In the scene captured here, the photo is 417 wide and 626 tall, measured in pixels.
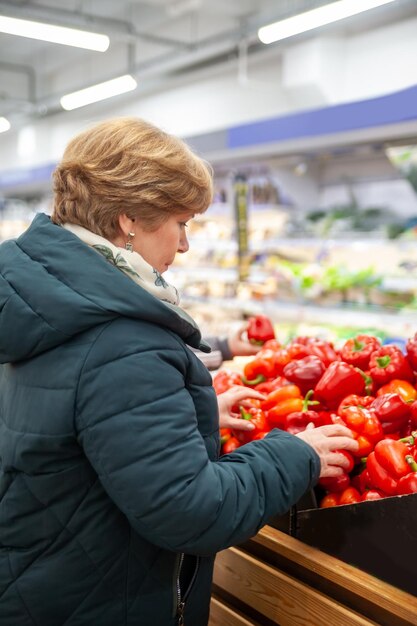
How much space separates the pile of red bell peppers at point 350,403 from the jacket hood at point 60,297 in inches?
29.7

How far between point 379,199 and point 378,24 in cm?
295

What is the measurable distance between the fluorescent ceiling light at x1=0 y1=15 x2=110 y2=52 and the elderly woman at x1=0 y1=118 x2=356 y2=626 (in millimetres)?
6290

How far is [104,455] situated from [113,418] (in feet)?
0.24

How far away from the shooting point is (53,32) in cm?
721

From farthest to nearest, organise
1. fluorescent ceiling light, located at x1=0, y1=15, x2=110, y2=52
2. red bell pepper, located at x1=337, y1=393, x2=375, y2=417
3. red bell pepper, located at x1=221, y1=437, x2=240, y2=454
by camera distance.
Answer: fluorescent ceiling light, located at x1=0, y1=15, x2=110, y2=52
red bell pepper, located at x1=221, y1=437, x2=240, y2=454
red bell pepper, located at x1=337, y1=393, x2=375, y2=417

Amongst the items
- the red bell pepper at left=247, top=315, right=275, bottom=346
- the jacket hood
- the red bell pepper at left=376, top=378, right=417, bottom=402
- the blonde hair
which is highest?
the blonde hair

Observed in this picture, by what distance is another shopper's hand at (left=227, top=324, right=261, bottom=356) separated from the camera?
2.98m

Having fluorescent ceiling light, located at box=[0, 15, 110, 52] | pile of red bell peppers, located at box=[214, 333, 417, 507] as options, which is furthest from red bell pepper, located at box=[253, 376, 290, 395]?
fluorescent ceiling light, located at box=[0, 15, 110, 52]

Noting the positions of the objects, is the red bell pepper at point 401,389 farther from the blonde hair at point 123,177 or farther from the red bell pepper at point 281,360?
the blonde hair at point 123,177

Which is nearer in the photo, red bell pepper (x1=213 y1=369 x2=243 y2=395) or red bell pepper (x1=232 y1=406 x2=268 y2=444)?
red bell pepper (x1=232 y1=406 x2=268 y2=444)

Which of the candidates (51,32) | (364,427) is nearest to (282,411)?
(364,427)

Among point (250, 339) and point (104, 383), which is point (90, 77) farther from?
point (104, 383)

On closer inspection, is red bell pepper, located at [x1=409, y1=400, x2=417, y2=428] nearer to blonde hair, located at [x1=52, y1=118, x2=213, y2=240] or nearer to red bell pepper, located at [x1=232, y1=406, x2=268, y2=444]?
red bell pepper, located at [x1=232, y1=406, x2=268, y2=444]

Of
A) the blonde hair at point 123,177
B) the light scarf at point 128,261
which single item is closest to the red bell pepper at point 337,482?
the light scarf at point 128,261
